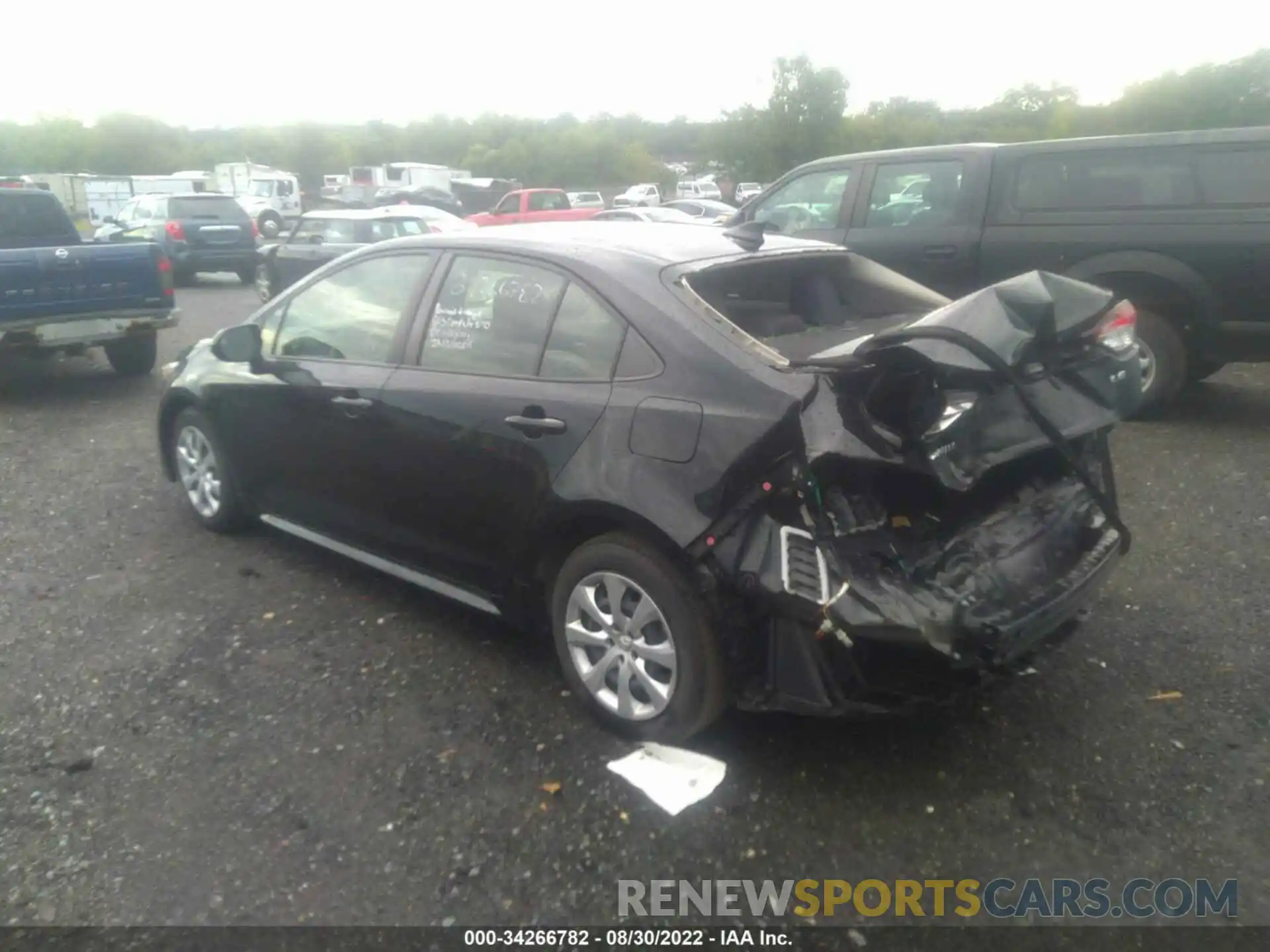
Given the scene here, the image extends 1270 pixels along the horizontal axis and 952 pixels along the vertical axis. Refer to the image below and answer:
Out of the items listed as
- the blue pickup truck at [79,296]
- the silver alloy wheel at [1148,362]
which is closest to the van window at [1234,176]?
the silver alloy wheel at [1148,362]

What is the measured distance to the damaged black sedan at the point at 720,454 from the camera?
285 cm

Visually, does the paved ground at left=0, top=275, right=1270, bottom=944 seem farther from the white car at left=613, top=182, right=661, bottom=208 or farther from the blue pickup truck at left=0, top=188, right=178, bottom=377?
the white car at left=613, top=182, right=661, bottom=208

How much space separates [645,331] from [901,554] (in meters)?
1.08

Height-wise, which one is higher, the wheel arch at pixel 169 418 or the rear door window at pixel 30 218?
the rear door window at pixel 30 218

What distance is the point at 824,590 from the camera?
2.79m

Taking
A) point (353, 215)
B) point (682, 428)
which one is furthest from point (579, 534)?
point (353, 215)

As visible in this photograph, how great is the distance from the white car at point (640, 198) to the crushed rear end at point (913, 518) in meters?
28.3

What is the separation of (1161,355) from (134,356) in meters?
8.69

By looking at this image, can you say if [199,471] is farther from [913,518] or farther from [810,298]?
[913,518]

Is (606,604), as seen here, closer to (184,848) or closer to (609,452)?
(609,452)

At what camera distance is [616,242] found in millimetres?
3744

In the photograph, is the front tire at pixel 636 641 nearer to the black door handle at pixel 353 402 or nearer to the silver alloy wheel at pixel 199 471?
the black door handle at pixel 353 402

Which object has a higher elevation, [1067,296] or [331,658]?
[1067,296]

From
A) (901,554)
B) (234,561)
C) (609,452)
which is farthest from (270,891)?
(234,561)
